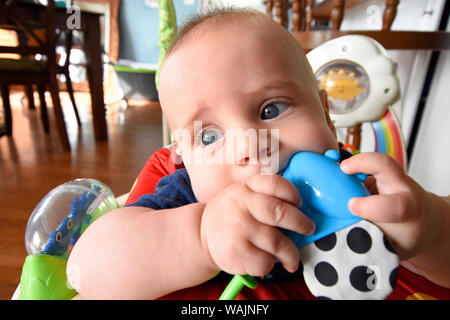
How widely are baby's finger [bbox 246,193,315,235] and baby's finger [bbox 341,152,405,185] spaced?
64 millimetres

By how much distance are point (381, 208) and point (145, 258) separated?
0.25 m

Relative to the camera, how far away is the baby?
0.92 feet

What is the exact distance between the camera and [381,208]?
261mm

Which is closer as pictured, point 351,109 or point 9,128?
point 351,109

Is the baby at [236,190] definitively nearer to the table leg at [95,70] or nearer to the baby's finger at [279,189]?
the baby's finger at [279,189]

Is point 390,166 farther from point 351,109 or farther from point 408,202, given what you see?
point 351,109

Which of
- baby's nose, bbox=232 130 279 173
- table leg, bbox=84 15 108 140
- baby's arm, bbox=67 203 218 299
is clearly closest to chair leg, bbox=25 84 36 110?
table leg, bbox=84 15 108 140

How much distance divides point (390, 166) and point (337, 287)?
0.12m

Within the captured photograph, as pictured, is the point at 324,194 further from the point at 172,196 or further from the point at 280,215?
the point at 172,196

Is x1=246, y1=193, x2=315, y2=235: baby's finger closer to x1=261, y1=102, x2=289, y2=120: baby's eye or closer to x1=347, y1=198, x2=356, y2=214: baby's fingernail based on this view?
x1=347, y1=198, x2=356, y2=214: baby's fingernail

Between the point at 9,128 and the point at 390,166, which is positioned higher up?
the point at 390,166

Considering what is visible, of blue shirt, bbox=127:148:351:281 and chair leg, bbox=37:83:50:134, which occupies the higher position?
blue shirt, bbox=127:148:351:281

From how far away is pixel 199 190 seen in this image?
1.38ft

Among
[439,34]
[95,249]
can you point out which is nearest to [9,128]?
[95,249]
